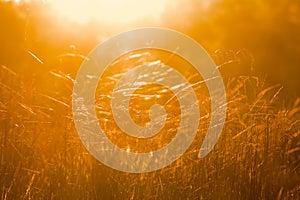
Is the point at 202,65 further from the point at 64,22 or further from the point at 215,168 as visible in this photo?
the point at 215,168

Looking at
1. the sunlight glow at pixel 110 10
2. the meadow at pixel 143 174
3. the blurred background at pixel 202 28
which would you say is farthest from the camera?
the sunlight glow at pixel 110 10

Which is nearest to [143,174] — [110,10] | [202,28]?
[202,28]

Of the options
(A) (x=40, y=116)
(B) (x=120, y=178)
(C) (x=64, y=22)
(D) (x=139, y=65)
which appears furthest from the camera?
(C) (x=64, y=22)

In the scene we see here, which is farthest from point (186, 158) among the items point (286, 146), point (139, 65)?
point (139, 65)

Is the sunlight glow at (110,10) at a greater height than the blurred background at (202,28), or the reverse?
the sunlight glow at (110,10)

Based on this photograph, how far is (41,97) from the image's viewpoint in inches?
174

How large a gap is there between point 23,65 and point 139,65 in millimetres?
2249

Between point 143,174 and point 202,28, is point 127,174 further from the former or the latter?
point 202,28

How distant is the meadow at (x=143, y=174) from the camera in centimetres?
398

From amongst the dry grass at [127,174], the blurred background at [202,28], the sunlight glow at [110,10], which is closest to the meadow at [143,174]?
the dry grass at [127,174]

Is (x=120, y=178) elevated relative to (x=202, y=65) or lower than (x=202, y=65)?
lower

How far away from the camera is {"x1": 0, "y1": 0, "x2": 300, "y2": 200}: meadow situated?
13.1 feet

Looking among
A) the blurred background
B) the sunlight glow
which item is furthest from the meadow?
the sunlight glow

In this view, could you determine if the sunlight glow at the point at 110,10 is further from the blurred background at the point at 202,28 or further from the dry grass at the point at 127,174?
the dry grass at the point at 127,174
